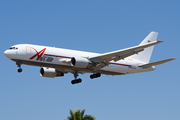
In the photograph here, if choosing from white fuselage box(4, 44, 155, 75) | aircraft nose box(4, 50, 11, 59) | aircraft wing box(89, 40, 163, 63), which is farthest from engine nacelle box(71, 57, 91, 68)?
aircraft nose box(4, 50, 11, 59)

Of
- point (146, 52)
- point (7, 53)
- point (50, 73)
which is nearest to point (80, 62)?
point (50, 73)

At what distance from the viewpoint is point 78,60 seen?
47.9 m

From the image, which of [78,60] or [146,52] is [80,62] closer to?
[78,60]

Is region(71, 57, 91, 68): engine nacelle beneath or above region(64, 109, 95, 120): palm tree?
above

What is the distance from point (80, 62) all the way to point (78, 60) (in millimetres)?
432

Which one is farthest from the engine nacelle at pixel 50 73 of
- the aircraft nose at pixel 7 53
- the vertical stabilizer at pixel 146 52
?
the vertical stabilizer at pixel 146 52

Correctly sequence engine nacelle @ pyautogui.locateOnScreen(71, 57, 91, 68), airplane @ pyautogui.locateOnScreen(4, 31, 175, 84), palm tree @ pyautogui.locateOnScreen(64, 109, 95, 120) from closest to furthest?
palm tree @ pyautogui.locateOnScreen(64, 109, 95, 120), airplane @ pyautogui.locateOnScreen(4, 31, 175, 84), engine nacelle @ pyautogui.locateOnScreen(71, 57, 91, 68)

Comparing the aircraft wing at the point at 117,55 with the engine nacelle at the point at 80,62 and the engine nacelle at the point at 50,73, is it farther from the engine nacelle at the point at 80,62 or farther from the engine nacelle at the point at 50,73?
the engine nacelle at the point at 50,73

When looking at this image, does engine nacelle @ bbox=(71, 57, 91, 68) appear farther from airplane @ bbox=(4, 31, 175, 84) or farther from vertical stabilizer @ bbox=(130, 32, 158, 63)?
vertical stabilizer @ bbox=(130, 32, 158, 63)

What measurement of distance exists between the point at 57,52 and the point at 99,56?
19.8 feet

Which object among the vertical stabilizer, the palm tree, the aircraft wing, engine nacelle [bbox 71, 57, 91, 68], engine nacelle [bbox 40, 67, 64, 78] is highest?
the vertical stabilizer

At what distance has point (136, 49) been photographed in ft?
153

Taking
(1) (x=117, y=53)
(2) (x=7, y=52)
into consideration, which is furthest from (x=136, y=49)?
(2) (x=7, y=52)

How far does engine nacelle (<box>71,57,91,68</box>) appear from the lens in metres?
47.7
